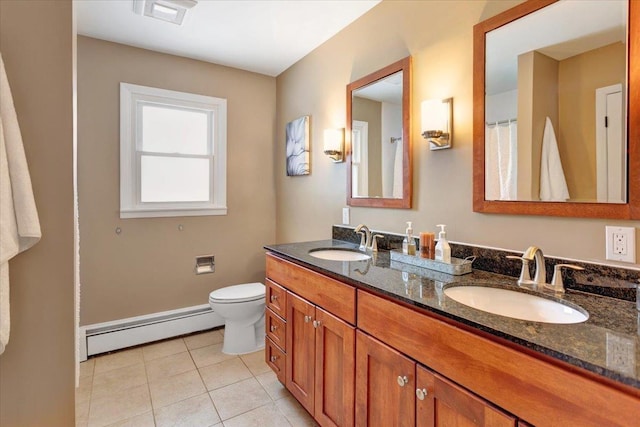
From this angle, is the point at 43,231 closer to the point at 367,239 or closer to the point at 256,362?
the point at 367,239

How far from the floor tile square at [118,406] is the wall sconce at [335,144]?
200 cm

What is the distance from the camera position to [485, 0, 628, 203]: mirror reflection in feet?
3.72

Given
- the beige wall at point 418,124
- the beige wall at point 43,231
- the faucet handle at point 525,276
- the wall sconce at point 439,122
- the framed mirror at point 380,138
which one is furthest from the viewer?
the framed mirror at point 380,138

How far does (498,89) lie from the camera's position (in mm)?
1443

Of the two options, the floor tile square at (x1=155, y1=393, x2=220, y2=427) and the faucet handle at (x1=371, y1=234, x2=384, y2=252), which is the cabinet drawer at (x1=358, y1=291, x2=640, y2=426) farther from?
the floor tile square at (x1=155, y1=393, x2=220, y2=427)

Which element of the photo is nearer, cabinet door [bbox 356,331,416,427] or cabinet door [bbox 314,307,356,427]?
cabinet door [bbox 356,331,416,427]

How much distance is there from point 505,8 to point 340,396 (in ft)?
6.13

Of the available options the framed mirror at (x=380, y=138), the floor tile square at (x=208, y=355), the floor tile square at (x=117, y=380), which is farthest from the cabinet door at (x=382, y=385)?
the floor tile square at (x=117, y=380)

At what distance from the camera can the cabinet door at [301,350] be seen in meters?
1.66

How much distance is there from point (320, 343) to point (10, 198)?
1.30 metres

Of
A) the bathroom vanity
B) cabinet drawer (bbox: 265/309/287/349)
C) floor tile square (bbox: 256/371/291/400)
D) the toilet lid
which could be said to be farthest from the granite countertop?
the toilet lid

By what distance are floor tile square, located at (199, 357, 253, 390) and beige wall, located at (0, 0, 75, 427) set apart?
3.83ft

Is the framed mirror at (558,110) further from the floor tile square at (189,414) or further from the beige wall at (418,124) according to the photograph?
the floor tile square at (189,414)

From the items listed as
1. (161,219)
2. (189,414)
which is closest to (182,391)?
(189,414)
